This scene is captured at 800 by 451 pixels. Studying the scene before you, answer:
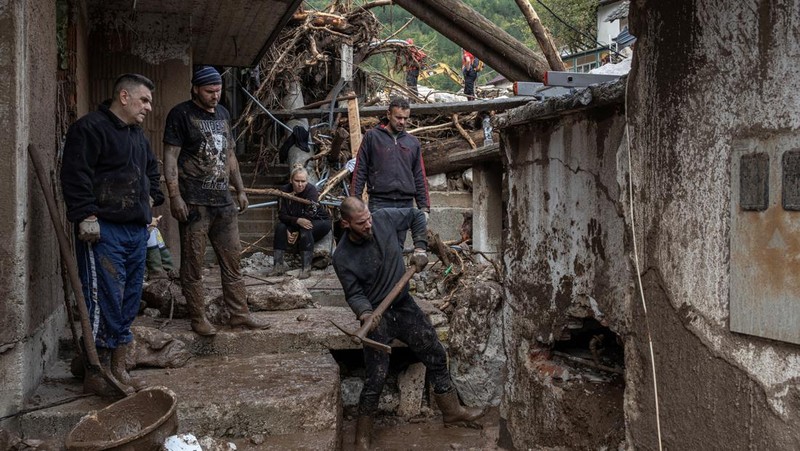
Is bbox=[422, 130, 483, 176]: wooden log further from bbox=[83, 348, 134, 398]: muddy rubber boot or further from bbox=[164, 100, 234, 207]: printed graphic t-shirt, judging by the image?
bbox=[83, 348, 134, 398]: muddy rubber boot

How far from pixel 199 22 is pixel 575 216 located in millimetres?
5631

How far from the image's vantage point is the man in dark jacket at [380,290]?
491cm

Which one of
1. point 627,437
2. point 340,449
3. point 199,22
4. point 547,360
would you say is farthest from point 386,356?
point 199,22

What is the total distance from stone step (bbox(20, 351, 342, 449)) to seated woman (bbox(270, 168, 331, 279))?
3.55 meters

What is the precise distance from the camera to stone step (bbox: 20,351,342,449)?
13.0ft

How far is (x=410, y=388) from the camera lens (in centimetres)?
612

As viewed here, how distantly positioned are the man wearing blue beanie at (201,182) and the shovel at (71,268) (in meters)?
1.00

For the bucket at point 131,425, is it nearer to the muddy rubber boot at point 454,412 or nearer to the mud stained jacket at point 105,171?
the mud stained jacket at point 105,171

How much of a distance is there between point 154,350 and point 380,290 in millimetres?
1582

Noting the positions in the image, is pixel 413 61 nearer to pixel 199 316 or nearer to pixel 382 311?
pixel 199 316

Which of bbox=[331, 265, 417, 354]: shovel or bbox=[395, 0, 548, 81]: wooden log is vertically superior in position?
bbox=[395, 0, 548, 81]: wooden log

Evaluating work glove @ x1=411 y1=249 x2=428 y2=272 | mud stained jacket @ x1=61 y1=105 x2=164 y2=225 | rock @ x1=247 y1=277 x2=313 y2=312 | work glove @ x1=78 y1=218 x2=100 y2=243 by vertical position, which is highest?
mud stained jacket @ x1=61 y1=105 x2=164 y2=225

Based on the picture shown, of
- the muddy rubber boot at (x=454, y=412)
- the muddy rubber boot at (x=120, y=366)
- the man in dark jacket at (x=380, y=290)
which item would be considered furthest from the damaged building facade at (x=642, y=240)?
the muddy rubber boot at (x=454, y=412)

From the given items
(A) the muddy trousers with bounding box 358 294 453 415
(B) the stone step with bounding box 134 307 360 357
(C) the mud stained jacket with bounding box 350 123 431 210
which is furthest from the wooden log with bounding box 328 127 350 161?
(A) the muddy trousers with bounding box 358 294 453 415
